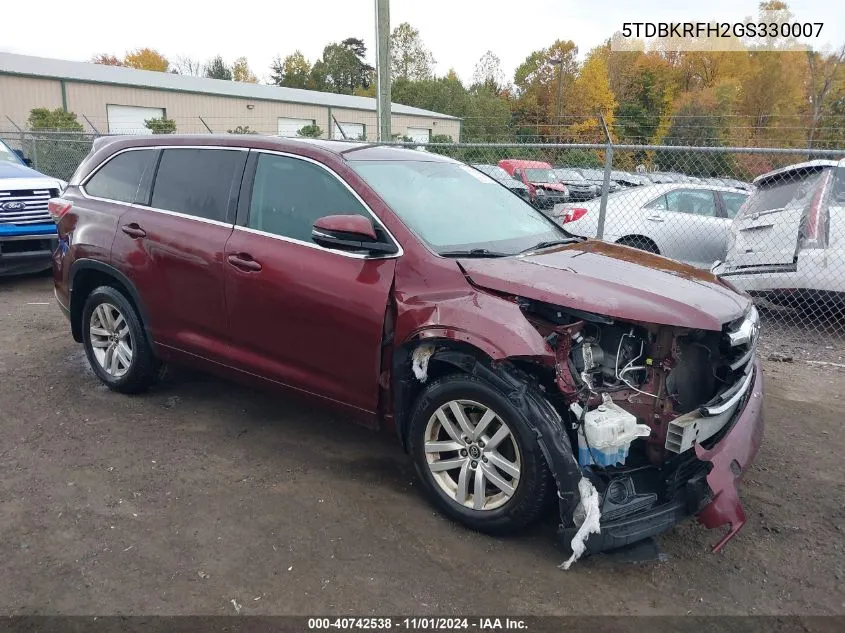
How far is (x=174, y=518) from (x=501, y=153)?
17710mm

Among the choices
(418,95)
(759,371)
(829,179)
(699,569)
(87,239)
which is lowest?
(699,569)

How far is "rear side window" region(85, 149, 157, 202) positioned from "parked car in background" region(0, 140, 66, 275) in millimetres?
3999

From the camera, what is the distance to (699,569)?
2.99 meters

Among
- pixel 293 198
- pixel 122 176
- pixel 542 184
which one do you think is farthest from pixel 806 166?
pixel 122 176

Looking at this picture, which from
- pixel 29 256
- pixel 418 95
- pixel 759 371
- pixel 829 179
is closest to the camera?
pixel 759 371

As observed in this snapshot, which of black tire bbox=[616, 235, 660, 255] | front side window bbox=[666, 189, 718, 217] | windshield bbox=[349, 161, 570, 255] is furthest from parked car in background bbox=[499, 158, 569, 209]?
windshield bbox=[349, 161, 570, 255]

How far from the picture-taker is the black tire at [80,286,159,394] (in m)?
4.54

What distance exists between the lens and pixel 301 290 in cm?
358

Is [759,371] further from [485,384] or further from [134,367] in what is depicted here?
[134,367]

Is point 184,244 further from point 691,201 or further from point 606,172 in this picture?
point 691,201

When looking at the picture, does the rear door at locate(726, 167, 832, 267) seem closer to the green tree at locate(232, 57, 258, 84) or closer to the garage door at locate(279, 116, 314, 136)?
the garage door at locate(279, 116, 314, 136)

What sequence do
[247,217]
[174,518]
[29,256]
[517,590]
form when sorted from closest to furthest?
[517,590] → [174,518] → [247,217] → [29,256]

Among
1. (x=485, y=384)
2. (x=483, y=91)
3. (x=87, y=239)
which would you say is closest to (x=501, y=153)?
(x=87, y=239)

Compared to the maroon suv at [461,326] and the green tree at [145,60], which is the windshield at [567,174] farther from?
the green tree at [145,60]
